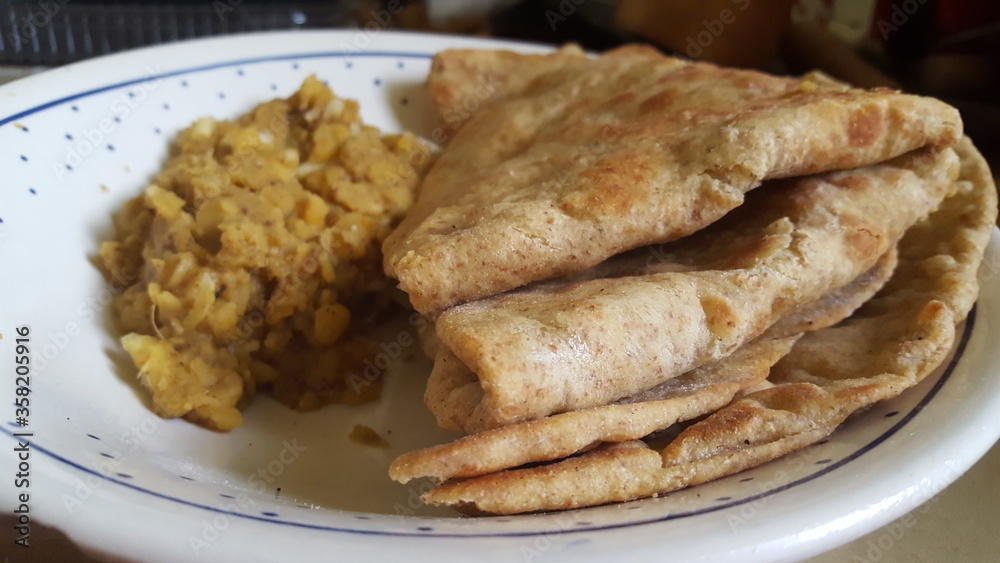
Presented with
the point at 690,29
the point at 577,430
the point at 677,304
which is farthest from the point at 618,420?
the point at 690,29

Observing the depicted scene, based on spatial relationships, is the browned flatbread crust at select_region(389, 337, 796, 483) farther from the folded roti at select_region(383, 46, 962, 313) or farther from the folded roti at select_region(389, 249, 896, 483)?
the folded roti at select_region(383, 46, 962, 313)

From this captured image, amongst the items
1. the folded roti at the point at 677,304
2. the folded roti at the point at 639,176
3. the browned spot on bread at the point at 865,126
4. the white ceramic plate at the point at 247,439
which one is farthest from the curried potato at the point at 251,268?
the browned spot on bread at the point at 865,126

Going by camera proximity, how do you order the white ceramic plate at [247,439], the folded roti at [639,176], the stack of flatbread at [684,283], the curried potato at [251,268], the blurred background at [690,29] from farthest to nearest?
the blurred background at [690,29], the curried potato at [251,268], the folded roti at [639,176], the stack of flatbread at [684,283], the white ceramic plate at [247,439]

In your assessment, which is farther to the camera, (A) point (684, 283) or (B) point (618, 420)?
(A) point (684, 283)

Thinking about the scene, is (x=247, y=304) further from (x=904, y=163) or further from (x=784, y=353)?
(x=904, y=163)

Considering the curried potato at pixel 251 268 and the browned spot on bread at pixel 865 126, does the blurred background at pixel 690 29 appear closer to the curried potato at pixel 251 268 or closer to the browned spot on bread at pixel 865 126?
the curried potato at pixel 251 268

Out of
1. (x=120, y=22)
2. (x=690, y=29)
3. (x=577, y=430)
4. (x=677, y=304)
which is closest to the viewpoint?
(x=577, y=430)

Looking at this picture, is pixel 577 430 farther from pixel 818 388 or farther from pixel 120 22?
pixel 120 22
